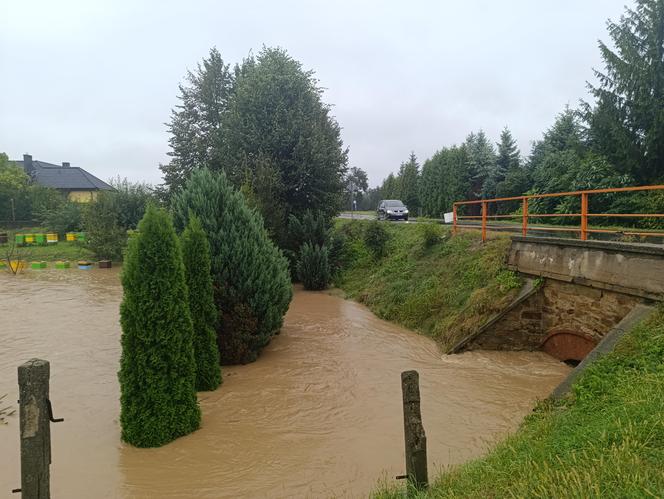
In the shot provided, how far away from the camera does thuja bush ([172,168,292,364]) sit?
26.0ft

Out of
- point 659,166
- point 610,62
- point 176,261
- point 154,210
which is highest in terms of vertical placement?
point 610,62

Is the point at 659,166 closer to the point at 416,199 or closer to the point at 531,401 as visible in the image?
the point at 531,401

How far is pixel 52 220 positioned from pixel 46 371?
1238 inches

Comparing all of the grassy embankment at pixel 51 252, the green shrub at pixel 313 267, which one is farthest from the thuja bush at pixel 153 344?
the grassy embankment at pixel 51 252

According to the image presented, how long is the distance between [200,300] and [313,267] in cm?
995

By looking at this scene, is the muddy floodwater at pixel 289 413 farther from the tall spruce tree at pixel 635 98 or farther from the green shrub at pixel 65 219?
the green shrub at pixel 65 219

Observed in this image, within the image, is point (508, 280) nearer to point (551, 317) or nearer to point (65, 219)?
point (551, 317)

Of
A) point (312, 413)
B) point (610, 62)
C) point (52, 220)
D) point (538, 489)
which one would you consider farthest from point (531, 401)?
point (52, 220)

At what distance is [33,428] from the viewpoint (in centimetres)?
317

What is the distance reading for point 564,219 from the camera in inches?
707

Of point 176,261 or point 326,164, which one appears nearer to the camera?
point 176,261

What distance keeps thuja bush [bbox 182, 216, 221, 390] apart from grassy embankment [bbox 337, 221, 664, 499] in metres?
3.77

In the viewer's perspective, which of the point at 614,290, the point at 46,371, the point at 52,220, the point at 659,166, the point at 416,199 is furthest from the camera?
the point at 416,199

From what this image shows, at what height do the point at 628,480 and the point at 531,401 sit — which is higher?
the point at 628,480
